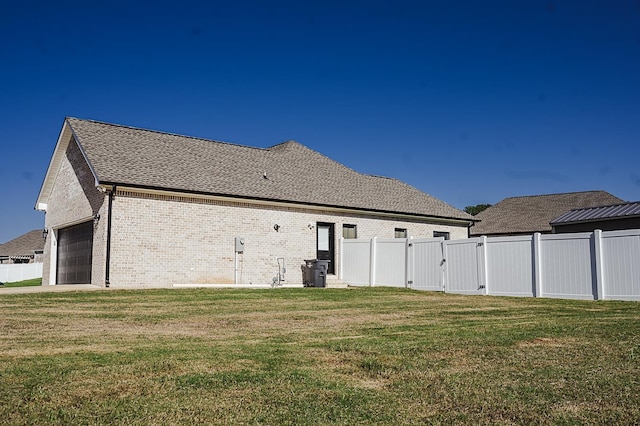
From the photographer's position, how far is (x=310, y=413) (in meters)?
4.51

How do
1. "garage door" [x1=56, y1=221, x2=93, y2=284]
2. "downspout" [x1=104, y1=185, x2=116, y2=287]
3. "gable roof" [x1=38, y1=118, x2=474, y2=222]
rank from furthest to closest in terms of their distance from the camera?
"garage door" [x1=56, y1=221, x2=93, y2=284] → "gable roof" [x1=38, y1=118, x2=474, y2=222] → "downspout" [x1=104, y1=185, x2=116, y2=287]

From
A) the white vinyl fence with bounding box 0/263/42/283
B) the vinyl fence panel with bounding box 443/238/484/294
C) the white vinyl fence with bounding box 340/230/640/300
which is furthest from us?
the white vinyl fence with bounding box 0/263/42/283

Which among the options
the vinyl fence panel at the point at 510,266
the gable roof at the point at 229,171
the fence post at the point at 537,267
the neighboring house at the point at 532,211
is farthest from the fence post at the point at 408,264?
the neighboring house at the point at 532,211

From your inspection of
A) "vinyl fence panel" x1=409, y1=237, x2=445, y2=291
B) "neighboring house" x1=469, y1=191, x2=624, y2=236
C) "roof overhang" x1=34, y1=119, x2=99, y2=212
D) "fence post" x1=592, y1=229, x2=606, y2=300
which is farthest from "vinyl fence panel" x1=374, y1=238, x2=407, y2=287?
"neighboring house" x1=469, y1=191, x2=624, y2=236

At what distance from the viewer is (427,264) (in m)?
20.1

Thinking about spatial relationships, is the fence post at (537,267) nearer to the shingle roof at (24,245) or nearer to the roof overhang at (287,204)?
the roof overhang at (287,204)

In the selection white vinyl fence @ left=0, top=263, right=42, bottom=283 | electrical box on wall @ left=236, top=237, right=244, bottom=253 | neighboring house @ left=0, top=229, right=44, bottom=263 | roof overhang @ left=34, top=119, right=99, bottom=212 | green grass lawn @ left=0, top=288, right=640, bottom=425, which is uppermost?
roof overhang @ left=34, top=119, right=99, bottom=212

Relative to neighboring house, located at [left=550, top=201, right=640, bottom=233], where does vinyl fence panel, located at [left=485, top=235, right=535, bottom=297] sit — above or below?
below

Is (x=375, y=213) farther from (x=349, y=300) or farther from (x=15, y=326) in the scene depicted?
(x=15, y=326)

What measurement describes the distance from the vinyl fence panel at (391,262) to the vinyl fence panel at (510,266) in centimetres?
361

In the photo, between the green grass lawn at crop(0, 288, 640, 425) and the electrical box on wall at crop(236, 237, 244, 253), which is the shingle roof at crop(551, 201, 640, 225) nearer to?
the green grass lawn at crop(0, 288, 640, 425)

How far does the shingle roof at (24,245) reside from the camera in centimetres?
5788

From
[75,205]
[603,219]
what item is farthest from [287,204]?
[603,219]

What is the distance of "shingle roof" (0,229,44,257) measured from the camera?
2279 inches
